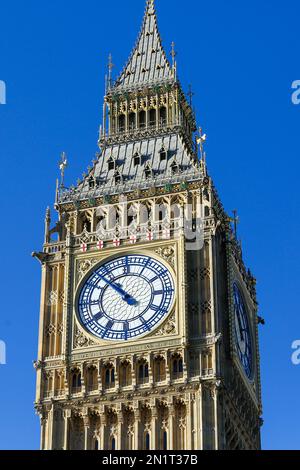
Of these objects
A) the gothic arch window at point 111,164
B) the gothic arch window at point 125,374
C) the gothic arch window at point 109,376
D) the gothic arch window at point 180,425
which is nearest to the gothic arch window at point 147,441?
the gothic arch window at point 180,425

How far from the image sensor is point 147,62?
249 feet

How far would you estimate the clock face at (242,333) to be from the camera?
65938 millimetres

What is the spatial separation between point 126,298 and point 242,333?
559cm

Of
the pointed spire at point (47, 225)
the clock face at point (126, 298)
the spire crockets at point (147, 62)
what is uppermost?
the spire crockets at point (147, 62)

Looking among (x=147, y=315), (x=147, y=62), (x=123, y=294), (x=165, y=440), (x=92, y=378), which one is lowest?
(x=165, y=440)

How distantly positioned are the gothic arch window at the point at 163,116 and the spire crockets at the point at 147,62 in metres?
1.62

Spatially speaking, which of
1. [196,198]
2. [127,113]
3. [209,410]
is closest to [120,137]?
[127,113]

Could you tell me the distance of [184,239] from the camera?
6531 cm

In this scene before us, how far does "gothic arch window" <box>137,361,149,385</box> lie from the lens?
63094mm

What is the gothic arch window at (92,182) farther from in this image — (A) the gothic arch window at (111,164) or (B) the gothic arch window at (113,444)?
(B) the gothic arch window at (113,444)

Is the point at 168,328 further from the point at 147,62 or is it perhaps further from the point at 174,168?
the point at 147,62

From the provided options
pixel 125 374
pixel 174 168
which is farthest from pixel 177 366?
pixel 174 168

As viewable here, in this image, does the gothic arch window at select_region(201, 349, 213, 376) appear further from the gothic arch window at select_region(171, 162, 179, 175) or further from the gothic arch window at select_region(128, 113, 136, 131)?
the gothic arch window at select_region(128, 113, 136, 131)

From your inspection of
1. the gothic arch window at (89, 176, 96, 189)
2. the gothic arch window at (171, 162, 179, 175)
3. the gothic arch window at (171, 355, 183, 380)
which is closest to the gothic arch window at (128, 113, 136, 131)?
the gothic arch window at (89, 176, 96, 189)
